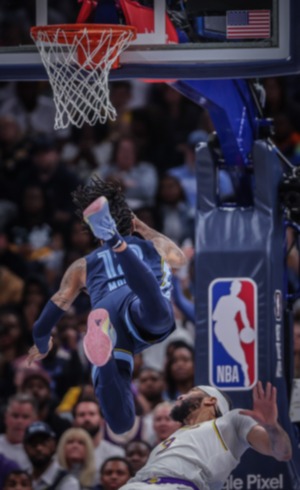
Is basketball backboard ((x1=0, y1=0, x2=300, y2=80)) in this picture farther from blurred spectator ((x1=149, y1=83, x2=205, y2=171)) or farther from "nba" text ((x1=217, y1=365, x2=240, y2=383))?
blurred spectator ((x1=149, y1=83, x2=205, y2=171))

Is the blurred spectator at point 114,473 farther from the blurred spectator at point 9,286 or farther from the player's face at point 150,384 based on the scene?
the blurred spectator at point 9,286

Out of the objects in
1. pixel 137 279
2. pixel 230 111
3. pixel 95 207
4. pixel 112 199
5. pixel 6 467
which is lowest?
pixel 6 467

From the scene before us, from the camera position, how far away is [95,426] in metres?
11.3

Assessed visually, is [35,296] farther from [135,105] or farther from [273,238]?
[273,238]

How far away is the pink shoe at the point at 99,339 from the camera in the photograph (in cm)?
837

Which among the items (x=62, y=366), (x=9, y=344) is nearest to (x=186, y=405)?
(x=62, y=366)

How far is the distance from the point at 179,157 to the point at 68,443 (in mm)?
4389

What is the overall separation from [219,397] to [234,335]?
0.60 metres

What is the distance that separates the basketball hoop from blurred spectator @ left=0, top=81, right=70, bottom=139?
6206 mm

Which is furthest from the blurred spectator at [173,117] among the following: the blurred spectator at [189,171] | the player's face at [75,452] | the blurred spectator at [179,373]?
the player's face at [75,452]

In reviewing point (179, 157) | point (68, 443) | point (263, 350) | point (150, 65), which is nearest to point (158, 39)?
point (150, 65)

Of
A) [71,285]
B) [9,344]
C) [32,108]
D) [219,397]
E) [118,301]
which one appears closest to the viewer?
[118,301]

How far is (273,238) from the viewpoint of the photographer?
9.70m

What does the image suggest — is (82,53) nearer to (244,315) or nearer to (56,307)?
(56,307)
